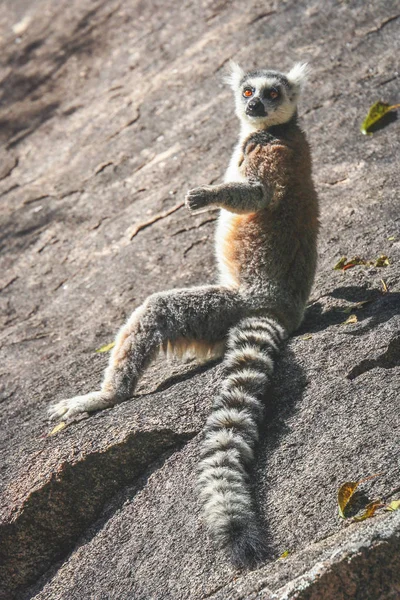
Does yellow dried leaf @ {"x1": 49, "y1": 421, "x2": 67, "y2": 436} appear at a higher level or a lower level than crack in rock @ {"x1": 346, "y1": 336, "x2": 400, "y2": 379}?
higher

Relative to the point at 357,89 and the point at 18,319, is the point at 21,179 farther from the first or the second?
the point at 357,89

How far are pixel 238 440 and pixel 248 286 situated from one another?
1420mm

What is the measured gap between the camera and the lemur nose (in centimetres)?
527

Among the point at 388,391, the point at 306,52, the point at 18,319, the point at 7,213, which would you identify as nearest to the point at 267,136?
the point at 388,391

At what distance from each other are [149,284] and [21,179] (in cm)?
340

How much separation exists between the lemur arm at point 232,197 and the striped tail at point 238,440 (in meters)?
0.77

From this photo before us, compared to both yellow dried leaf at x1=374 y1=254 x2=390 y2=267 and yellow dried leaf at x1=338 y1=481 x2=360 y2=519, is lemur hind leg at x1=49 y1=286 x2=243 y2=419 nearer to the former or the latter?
yellow dried leaf at x1=374 y1=254 x2=390 y2=267

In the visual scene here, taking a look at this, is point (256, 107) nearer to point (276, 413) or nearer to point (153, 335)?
point (153, 335)

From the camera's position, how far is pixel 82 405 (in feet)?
15.0

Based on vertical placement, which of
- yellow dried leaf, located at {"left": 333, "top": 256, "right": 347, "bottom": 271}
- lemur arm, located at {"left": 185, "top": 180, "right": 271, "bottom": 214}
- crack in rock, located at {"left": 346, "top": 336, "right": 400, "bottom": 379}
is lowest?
yellow dried leaf, located at {"left": 333, "top": 256, "right": 347, "bottom": 271}

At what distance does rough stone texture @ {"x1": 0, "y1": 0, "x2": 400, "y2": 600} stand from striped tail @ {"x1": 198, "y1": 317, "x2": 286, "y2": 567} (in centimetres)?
11

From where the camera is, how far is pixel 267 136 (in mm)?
5230

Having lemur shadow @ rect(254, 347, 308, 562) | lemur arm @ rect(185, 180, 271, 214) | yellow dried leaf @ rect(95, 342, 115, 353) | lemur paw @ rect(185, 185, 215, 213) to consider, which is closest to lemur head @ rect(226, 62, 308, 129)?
lemur arm @ rect(185, 180, 271, 214)

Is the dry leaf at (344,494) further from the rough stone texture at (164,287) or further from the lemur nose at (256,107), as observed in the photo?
the lemur nose at (256,107)
